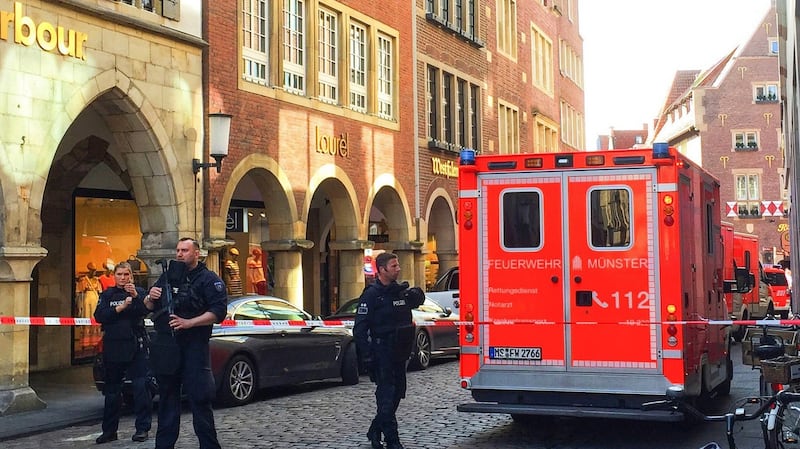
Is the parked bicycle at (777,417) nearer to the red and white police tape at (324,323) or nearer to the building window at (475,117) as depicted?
the red and white police tape at (324,323)

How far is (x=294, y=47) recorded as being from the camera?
21.0 meters

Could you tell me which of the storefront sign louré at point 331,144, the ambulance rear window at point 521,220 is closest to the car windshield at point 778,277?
the storefront sign louré at point 331,144

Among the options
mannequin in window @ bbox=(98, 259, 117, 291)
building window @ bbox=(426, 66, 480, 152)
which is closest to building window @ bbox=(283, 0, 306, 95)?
mannequin in window @ bbox=(98, 259, 117, 291)

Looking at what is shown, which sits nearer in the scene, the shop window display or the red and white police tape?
the red and white police tape

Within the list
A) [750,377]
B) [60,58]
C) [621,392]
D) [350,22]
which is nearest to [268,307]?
[60,58]

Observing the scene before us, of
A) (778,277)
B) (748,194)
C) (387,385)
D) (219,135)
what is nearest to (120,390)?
(387,385)

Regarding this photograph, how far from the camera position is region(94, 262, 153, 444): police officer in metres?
10.3

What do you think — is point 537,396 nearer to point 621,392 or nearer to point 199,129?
point 621,392

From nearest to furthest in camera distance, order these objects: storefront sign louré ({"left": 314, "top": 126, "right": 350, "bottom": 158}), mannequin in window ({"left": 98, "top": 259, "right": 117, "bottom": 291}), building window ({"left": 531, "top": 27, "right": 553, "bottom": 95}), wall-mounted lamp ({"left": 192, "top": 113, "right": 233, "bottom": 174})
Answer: wall-mounted lamp ({"left": 192, "top": 113, "right": 233, "bottom": 174}) < mannequin in window ({"left": 98, "top": 259, "right": 117, "bottom": 291}) < storefront sign louré ({"left": 314, "top": 126, "right": 350, "bottom": 158}) < building window ({"left": 531, "top": 27, "right": 553, "bottom": 95})

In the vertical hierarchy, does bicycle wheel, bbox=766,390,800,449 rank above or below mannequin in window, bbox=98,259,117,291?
below

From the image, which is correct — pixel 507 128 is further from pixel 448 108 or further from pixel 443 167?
pixel 443 167

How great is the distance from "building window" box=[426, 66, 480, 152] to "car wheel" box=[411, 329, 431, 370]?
10.4 m

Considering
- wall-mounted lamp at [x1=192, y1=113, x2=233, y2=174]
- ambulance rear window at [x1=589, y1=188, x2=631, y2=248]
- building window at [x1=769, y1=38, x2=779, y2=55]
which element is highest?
building window at [x1=769, y1=38, x2=779, y2=55]

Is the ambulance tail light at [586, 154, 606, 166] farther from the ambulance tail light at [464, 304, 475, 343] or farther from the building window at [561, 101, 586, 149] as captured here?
the building window at [561, 101, 586, 149]
